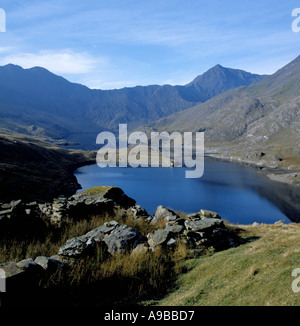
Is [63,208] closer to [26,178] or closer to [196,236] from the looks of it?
[196,236]

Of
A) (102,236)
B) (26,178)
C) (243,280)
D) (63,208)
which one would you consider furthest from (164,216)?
(26,178)

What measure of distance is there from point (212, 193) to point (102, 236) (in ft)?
292

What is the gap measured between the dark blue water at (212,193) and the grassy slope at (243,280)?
53561mm

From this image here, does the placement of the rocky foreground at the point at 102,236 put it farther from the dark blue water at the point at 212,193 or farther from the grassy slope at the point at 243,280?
the dark blue water at the point at 212,193

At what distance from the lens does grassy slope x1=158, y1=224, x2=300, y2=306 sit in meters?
7.02

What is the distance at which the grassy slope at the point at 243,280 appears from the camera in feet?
23.0

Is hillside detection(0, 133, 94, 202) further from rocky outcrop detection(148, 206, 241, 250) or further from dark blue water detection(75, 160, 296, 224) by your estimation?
rocky outcrop detection(148, 206, 241, 250)

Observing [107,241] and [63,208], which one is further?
[63,208]

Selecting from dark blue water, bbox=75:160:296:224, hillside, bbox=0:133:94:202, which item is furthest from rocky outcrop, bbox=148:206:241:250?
hillside, bbox=0:133:94:202

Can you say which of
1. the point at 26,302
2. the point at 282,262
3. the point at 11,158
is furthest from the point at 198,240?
the point at 11,158

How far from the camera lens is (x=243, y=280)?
27.4ft

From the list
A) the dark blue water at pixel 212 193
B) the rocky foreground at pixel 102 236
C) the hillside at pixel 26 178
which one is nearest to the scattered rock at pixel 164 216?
the rocky foreground at pixel 102 236

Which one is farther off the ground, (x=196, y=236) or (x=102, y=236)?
(x=102, y=236)
